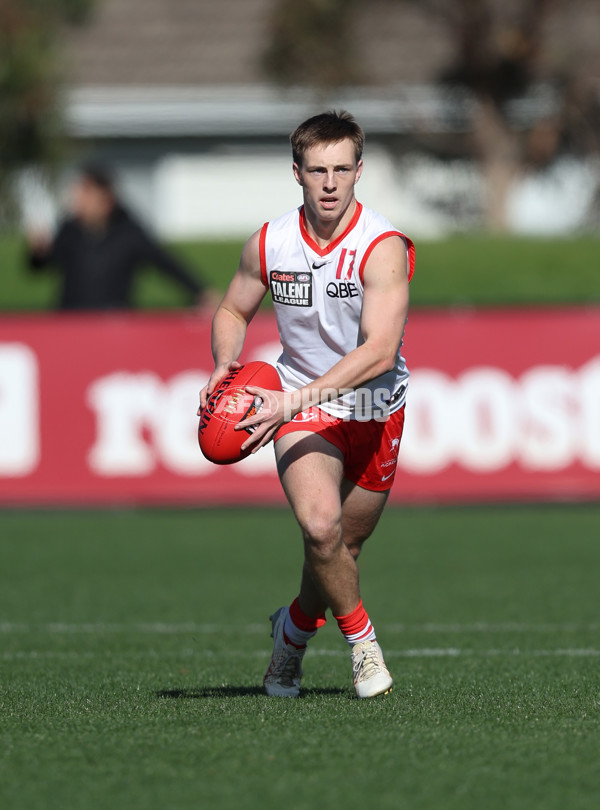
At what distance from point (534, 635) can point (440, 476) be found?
5441mm

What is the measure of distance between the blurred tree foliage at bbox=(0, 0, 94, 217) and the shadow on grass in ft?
48.1

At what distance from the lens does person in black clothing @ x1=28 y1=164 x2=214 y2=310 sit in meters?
12.7

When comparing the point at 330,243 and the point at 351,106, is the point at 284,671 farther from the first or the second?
the point at 351,106

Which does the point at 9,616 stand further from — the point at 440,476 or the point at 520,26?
the point at 520,26

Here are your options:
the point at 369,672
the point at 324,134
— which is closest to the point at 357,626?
the point at 369,672

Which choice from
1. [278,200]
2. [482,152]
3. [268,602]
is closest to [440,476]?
[268,602]

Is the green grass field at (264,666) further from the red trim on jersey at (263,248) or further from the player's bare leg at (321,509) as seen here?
the red trim on jersey at (263,248)

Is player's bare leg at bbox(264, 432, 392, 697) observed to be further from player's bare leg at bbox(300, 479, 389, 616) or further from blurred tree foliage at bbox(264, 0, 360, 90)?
blurred tree foliage at bbox(264, 0, 360, 90)

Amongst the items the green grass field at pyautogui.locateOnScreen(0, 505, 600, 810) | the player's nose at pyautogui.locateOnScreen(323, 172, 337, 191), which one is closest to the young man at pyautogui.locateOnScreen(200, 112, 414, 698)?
the player's nose at pyautogui.locateOnScreen(323, 172, 337, 191)

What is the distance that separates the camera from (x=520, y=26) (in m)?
21.2

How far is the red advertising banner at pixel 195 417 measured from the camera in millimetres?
12609

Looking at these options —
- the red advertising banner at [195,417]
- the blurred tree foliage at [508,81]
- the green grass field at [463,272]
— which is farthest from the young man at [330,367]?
the blurred tree foliage at [508,81]

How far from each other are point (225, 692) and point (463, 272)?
1184 cm

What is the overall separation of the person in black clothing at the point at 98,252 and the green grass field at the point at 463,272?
3523 mm
